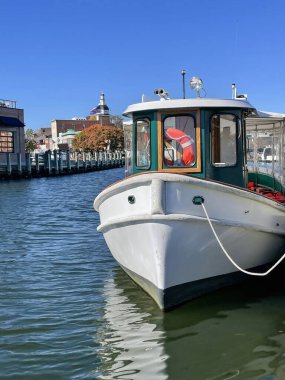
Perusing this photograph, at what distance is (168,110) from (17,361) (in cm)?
435

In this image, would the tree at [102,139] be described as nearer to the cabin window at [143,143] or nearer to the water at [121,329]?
the water at [121,329]

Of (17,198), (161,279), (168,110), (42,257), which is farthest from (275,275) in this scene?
(17,198)

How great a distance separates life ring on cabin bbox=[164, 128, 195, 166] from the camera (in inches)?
330

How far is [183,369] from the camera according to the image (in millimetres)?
5969

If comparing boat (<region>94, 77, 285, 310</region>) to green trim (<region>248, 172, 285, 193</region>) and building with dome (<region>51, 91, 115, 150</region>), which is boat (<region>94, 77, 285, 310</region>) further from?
building with dome (<region>51, 91, 115, 150</region>)

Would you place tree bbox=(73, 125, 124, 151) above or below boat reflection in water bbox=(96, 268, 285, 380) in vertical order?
above

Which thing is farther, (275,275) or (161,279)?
(275,275)

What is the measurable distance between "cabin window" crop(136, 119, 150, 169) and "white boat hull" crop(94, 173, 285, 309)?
0.93m

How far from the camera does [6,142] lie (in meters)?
51.9

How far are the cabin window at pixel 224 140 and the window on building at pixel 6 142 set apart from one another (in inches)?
1782

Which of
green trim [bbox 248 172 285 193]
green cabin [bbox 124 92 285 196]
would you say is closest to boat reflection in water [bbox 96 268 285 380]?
green cabin [bbox 124 92 285 196]

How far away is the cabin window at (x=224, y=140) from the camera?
852 cm

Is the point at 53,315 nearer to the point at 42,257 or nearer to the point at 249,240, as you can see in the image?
the point at 249,240

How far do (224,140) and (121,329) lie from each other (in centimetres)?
353
